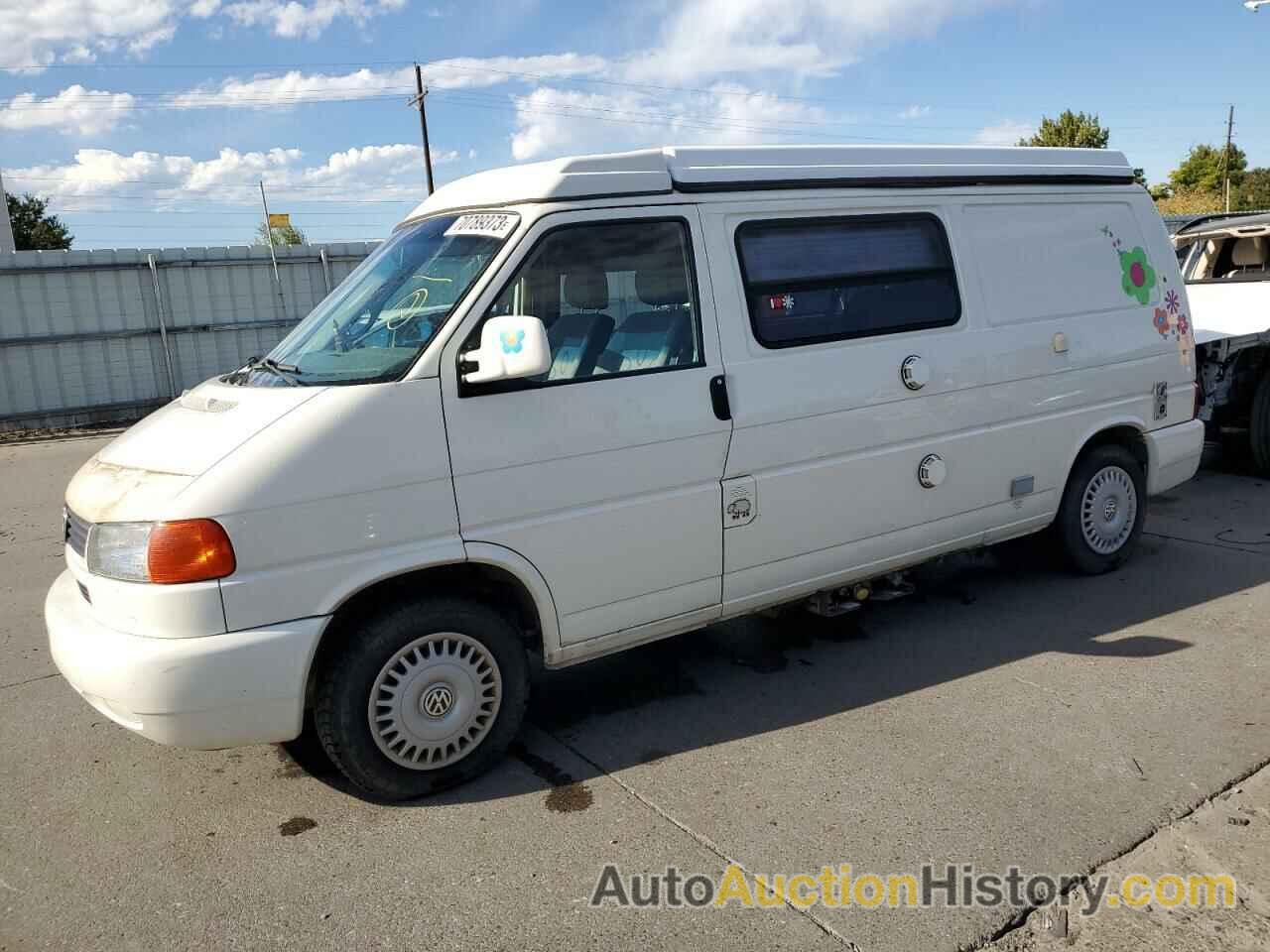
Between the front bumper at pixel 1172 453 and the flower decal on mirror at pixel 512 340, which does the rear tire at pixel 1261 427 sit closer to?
the front bumper at pixel 1172 453

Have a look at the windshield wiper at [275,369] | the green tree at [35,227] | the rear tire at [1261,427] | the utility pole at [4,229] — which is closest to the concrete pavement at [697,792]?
the windshield wiper at [275,369]

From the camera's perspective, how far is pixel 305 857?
11.3ft

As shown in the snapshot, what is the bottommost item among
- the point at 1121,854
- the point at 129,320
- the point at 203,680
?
the point at 1121,854

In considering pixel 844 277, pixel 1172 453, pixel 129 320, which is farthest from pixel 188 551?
pixel 129 320

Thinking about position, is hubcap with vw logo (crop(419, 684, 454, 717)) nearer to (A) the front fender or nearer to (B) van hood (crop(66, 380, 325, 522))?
(A) the front fender

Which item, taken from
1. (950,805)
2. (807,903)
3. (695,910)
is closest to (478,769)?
(695,910)

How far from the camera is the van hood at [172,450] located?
337 centimetres

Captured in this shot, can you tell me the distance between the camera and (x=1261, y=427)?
8.34m

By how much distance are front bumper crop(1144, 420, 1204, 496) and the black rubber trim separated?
149 cm

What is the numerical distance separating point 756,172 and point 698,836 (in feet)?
9.03

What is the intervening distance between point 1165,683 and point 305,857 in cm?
368

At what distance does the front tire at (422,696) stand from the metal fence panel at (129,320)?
12600mm

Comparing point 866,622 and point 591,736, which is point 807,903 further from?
point 866,622

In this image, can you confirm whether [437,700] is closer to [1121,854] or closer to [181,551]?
[181,551]
